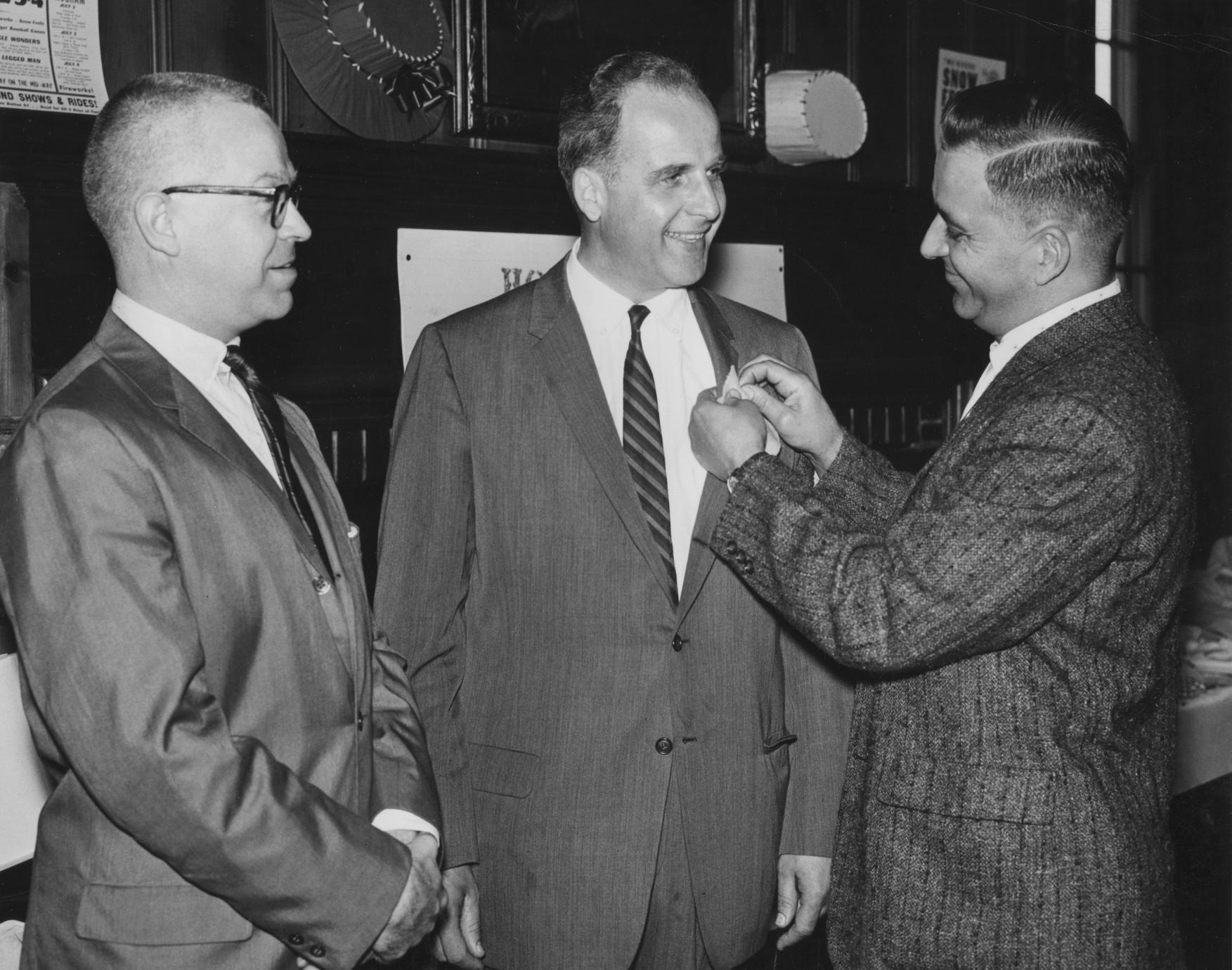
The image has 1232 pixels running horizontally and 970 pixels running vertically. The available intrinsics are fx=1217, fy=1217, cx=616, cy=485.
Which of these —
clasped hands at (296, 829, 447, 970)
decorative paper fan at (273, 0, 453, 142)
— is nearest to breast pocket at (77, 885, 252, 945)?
clasped hands at (296, 829, 447, 970)

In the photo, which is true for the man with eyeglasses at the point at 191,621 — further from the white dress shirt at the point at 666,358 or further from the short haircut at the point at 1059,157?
the short haircut at the point at 1059,157

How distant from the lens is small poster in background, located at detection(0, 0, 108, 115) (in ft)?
7.67

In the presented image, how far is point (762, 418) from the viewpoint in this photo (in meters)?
2.04

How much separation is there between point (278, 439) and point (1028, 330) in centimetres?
114

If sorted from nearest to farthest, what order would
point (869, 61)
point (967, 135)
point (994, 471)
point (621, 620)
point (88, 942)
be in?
point (88, 942) → point (994, 471) → point (967, 135) → point (621, 620) → point (869, 61)

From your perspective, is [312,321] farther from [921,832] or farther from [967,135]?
[921,832]

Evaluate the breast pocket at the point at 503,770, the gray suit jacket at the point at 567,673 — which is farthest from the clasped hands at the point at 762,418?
the breast pocket at the point at 503,770

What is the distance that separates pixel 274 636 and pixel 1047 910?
113 centimetres

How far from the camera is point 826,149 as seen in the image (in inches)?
140

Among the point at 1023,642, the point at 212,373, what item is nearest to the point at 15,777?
the point at 212,373

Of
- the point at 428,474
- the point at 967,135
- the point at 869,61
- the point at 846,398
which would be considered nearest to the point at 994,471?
the point at 967,135

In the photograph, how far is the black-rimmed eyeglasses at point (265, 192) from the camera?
1609mm

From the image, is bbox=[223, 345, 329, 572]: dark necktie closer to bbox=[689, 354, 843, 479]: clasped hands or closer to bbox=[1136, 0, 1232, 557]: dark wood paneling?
bbox=[689, 354, 843, 479]: clasped hands

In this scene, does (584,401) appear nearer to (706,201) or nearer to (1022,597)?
(706,201)
